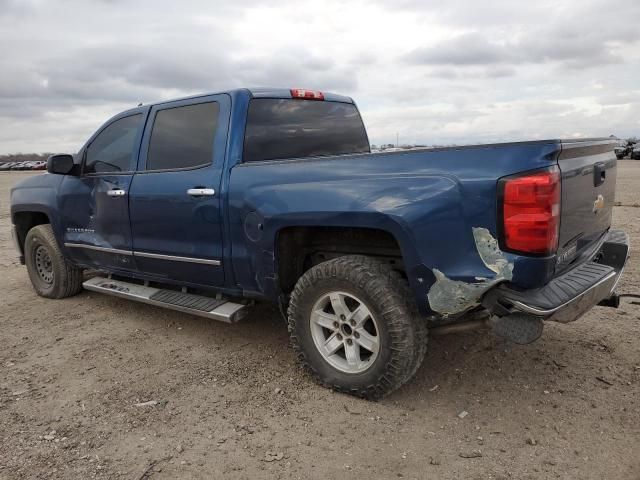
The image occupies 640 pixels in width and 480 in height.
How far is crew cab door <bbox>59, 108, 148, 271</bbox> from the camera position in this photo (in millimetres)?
4426

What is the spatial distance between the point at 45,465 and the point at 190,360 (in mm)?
1323

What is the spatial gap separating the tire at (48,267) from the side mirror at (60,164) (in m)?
0.95

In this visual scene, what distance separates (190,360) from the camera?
12.8ft

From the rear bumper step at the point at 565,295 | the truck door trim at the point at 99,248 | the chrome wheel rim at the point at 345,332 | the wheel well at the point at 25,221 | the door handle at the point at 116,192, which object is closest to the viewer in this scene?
the rear bumper step at the point at 565,295

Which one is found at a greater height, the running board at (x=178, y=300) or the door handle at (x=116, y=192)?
the door handle at (x=116, y=192)

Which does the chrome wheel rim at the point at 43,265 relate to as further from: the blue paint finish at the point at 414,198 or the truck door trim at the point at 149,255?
the blue paint finish at the point at 414,198

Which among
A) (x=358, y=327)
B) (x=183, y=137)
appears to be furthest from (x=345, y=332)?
(x=183, y=137)

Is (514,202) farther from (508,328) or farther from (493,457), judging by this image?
(493,457)

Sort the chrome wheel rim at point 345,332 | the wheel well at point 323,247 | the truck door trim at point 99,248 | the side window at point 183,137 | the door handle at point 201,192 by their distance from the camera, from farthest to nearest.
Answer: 1. the truck door trim at point 99,248
2. the side window at point 183,137
3. the door handle at point 201,192
4. the wheel well at point 323,247
5. the chrome wheel rim at point 345,332

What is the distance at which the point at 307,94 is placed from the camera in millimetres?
4352

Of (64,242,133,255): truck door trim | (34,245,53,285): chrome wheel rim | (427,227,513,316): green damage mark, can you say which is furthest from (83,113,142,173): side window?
(427,227,513,316): green damage mark

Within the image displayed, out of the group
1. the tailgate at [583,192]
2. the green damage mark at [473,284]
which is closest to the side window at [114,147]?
the green damage mark at [473,284]

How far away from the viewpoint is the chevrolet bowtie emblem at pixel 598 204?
3.12 meters

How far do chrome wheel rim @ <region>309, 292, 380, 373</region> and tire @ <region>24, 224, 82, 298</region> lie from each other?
331 cm
